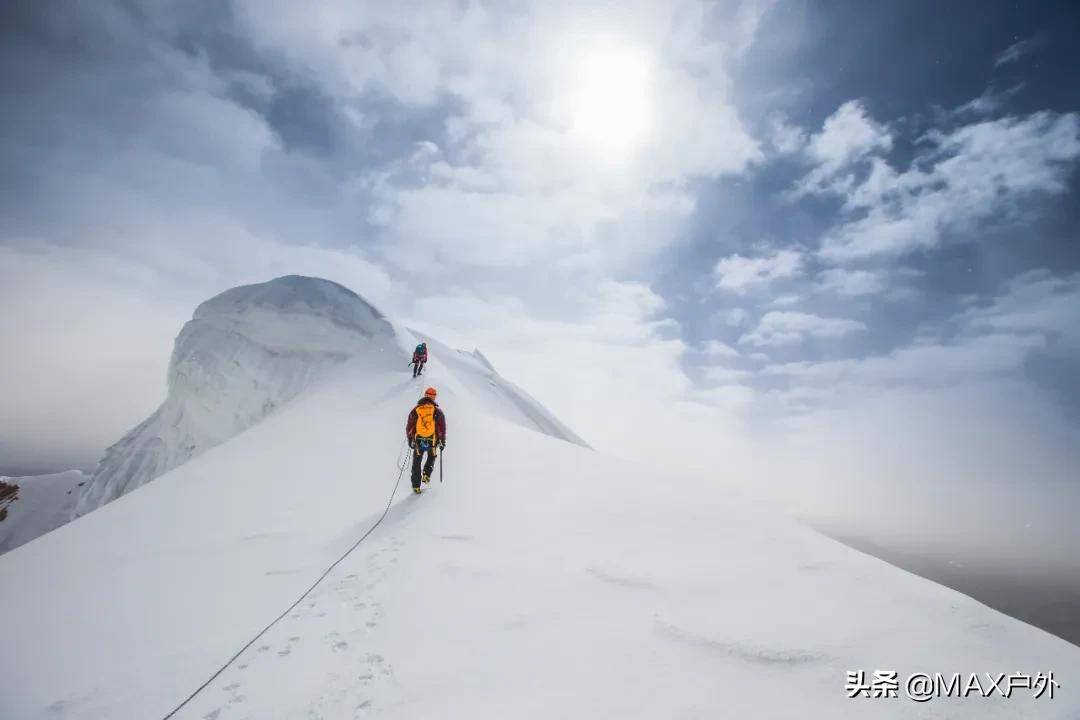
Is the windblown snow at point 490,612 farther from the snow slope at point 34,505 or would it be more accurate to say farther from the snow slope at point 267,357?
the snow slope at point 34,505

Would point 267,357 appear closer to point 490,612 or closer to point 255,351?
point 255,351

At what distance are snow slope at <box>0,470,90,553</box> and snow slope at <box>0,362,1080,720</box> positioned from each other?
4817cm

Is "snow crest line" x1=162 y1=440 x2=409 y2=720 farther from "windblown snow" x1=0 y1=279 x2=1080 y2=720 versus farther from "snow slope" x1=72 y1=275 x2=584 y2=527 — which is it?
"snow slope" x1=72 y1=275 x2=584 y2=527

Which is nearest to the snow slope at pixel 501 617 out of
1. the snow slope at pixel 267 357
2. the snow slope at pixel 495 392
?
the snow slope at pixel 267 357

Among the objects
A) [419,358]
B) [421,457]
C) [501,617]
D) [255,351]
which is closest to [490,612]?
[501,617]

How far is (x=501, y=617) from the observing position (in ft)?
14.0

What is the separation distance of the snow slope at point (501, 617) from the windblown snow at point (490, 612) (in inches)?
1.0

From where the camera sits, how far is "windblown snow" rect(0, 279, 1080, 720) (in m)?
3.30

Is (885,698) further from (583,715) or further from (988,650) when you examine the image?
(583,715)

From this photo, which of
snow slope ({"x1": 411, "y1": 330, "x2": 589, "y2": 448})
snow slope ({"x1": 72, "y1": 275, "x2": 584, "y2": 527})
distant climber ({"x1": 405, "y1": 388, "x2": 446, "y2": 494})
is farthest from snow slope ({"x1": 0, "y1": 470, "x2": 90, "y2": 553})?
distant climber ({"x1": 405, "y1": 388, "x2": 446, "y2": 494})

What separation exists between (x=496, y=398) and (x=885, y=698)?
24.6 metres

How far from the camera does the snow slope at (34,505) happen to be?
3847 centimetres

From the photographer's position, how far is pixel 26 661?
15.2 ft

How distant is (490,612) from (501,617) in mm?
166
